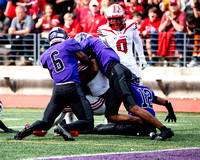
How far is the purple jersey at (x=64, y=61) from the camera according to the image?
7.40 meters

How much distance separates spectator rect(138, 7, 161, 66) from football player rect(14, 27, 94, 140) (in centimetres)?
702

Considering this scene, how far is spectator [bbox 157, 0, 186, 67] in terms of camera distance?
13.9m

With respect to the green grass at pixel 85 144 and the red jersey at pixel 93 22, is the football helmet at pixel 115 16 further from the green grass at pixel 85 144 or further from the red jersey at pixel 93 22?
the red jersey at pixel 93 22

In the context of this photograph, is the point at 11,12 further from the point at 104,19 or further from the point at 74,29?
the point at 104,19

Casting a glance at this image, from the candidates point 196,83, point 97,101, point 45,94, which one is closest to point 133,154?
point 97,101

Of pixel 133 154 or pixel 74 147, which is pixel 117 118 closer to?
pixel 74 147

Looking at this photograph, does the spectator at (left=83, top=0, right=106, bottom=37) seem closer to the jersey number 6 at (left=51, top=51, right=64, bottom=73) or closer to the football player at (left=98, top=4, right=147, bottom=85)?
the football player at (left=98, top=4, right=147, bottom=85)

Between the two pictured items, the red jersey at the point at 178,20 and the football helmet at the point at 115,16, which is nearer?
the football helmet at the point at 115,16

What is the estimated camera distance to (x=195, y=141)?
23.8 ft

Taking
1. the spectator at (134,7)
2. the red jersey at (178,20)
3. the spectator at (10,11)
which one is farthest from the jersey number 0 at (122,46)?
the spectator at (10,11)

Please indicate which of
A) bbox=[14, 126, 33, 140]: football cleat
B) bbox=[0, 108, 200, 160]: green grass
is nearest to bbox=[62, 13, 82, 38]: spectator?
bbox=[0, 108, 200, 160]: green grass

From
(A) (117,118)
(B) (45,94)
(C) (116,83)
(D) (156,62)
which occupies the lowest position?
(B) (45,94)

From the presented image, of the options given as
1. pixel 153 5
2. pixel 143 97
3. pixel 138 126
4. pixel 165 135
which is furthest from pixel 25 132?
pixel 153 5

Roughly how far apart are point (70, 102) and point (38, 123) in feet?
1.74
